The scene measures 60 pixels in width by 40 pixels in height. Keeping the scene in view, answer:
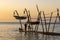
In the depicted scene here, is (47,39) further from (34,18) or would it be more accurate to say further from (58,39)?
(34,18)

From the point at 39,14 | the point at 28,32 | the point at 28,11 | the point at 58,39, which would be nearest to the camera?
the point at 58,39

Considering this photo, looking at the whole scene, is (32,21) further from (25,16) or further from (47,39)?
(47,39)

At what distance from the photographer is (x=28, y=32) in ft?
131

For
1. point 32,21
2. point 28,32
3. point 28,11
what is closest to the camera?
point 32,21

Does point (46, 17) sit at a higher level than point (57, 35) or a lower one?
higher

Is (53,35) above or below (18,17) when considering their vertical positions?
below

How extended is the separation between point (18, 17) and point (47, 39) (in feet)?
25.5

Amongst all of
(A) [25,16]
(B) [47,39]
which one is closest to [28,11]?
(A) [25,16]

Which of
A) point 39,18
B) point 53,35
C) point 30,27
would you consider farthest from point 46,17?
point 30,27

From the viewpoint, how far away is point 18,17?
34.5 metres

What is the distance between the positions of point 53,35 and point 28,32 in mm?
7725

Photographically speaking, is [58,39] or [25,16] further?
[25,16]

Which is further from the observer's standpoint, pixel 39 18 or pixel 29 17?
pixel 29 17

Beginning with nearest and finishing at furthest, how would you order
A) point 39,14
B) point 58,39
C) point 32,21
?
point 58,39 < point 39,14 < point 32,21
